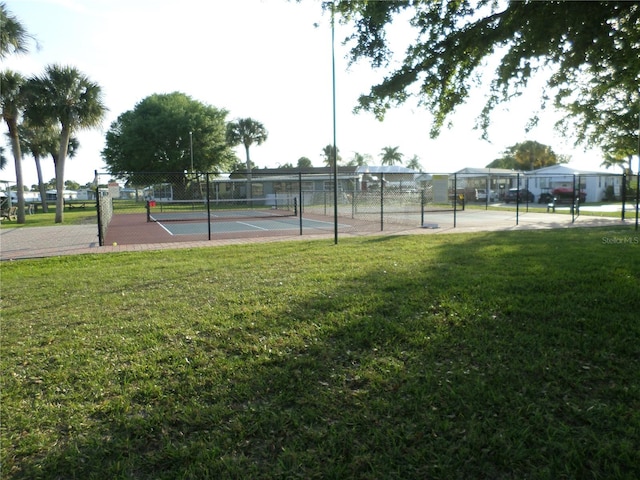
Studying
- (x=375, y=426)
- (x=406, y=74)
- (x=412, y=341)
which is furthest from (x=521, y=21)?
(x=375, y=426)

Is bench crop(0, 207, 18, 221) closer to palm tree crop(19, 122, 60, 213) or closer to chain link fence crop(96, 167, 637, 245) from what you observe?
chain link fence crop(96, 167, 637, 245)

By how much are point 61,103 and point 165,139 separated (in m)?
23.2

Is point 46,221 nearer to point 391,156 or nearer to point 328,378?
point 328,378

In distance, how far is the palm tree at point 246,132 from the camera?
6009 cm

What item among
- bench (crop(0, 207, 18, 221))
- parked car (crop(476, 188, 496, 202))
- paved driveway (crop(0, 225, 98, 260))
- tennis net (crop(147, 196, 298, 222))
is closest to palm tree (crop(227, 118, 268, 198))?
tennis net (crop(147, 196, 298, 222))

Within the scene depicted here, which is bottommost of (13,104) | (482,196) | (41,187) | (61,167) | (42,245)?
(42,245)

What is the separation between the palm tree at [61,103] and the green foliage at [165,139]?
20.2m

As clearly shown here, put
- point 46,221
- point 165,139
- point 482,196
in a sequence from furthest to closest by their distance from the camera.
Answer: point 165,139
point 482,196
point 46,221

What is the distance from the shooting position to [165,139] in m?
47.0

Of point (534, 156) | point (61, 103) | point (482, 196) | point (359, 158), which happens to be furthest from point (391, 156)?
point (61, 103)

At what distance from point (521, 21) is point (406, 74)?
1.87 meters

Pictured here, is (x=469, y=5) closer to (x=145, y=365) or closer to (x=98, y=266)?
(x=145, y=365)

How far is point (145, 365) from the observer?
385 cm

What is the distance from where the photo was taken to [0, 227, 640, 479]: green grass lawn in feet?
8.44
